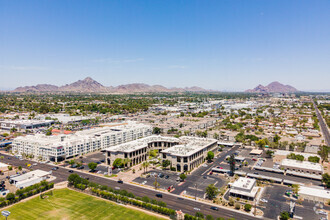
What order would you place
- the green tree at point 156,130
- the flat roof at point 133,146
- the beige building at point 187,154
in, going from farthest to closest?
the green tree at point 156,130, the flat roof at point 133,146, the beige building at point 187,154

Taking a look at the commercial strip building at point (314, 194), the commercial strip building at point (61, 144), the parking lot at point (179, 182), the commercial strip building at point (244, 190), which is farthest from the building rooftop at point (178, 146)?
the commercial strip building at point (314, 194)

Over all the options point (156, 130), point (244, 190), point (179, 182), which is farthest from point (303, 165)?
point (156, 130)

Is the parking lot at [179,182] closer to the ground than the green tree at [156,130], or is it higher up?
closer to the ground

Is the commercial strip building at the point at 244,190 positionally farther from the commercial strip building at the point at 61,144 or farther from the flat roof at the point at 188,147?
the commercial strip building at the point at 61,144

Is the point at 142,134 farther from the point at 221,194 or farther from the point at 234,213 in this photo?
the point at 234,213

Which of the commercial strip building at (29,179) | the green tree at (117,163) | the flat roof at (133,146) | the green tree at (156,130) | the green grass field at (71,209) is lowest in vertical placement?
the green grass field at (71,209)

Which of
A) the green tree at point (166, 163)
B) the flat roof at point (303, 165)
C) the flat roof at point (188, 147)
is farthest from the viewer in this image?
the flat roof at point (188, 147)
